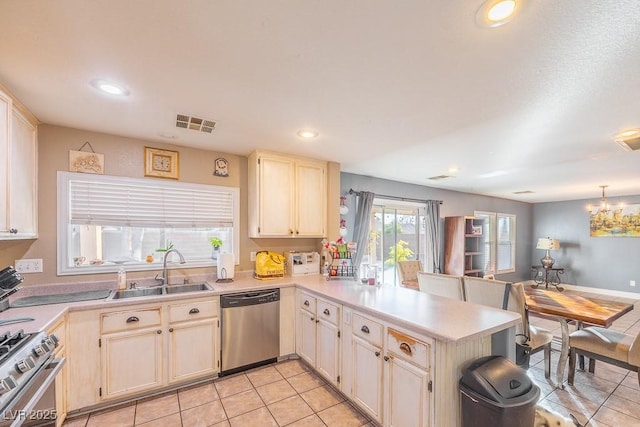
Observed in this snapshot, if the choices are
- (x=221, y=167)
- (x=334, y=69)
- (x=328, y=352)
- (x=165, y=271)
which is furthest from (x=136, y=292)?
(x=334, y=69)

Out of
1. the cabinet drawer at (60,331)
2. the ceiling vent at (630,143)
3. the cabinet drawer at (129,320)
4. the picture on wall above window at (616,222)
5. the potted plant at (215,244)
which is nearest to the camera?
the cabinet drawer at (60,331)

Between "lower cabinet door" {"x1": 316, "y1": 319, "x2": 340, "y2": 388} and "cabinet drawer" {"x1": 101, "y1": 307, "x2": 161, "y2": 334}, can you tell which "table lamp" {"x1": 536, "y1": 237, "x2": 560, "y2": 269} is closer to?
"lower cabinet door" {"x1": 316, "y1": 319, "x2": 340, "y2": 388}

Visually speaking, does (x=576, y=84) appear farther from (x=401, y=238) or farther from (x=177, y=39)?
(x=401, y=238)

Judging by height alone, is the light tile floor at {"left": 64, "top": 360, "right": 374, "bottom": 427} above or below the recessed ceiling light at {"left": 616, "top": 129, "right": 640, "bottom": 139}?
below

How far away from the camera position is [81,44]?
4.68ft

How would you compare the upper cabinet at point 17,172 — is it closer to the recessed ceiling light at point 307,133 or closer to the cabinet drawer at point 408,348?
the recessed ceiling light at point 307,133

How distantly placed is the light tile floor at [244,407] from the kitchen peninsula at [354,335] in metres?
0.12

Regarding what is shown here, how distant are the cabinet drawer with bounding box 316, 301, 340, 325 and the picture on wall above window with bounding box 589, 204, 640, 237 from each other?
7.64 meters

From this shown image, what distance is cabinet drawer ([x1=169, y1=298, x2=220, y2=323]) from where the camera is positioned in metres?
2.52

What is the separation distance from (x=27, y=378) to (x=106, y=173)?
1957 mm

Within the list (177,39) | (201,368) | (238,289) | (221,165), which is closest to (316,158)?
(221,165)

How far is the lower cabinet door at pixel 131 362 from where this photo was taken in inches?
89.3

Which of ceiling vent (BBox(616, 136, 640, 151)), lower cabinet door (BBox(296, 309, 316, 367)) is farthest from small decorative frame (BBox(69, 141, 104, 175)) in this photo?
ceiling vent (BBox(616, 136, 640, 151))

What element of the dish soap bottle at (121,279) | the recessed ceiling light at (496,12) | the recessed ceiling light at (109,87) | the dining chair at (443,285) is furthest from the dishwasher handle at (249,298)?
the recessed ceiling light at (496,12)
